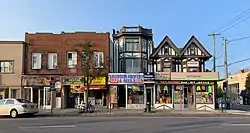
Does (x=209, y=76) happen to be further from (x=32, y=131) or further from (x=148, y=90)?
(x=32, y=131)

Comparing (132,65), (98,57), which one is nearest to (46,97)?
(98,57)

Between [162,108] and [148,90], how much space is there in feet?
8.49

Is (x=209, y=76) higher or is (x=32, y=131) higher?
(x=209, y=76)

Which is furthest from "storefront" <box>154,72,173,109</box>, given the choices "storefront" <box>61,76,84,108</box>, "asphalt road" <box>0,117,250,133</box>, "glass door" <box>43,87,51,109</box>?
"asphalt road" <box>0,117,250,133</box>

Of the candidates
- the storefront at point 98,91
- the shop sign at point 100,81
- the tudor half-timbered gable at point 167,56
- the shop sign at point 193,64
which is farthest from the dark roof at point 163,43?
the storefront at point 98,91

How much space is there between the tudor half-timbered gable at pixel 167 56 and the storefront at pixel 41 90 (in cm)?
1222

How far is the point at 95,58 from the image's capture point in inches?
1524

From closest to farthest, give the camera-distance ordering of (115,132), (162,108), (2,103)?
1. (115,132)
2. (2,103)
3. (162,108)

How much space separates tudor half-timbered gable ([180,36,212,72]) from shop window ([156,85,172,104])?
14.8 ft

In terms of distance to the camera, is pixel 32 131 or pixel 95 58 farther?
pixel 95 58

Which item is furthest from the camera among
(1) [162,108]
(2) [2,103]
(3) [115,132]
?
(1) [162,108]

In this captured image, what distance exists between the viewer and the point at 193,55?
4131 centimetres

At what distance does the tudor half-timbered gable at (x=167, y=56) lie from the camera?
137 ft

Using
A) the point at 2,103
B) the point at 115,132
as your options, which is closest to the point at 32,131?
the point at 115,132
